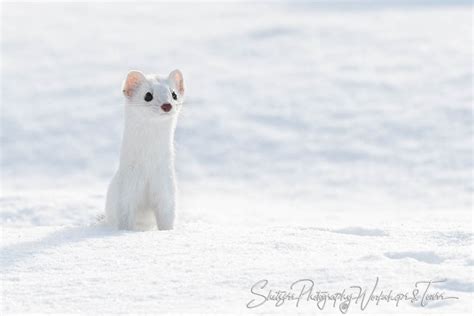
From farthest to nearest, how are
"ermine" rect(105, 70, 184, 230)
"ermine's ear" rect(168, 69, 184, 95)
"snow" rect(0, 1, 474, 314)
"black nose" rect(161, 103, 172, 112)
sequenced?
1. "ermine's ear" rect(168, 69, 184, 95)
2. "ermine" rect(105, 70, 184, 230)
3. "black nose" rect(161, 103, 172, 112)
4. "snow" rect(0, 1, 474, 314)

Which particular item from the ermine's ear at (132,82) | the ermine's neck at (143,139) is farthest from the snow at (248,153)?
the ermine's ear at (132,82)

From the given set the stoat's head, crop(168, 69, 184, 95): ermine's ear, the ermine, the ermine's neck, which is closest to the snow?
the ermine

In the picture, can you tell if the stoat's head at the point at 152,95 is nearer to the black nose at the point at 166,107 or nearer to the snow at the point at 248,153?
the black nose at the point at 166,107

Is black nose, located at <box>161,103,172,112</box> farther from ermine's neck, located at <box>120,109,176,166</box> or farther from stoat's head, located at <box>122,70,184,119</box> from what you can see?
ermine's neck, located at <box>120,109,176,166</box>

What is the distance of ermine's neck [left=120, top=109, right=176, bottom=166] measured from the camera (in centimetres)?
560

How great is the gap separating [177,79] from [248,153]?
19.5 feet

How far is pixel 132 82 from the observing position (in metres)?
5.61

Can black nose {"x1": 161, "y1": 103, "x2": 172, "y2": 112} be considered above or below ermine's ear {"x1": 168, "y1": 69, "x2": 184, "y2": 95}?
below

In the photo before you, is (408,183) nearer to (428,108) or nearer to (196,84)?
(428,108)

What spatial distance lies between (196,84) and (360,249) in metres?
9.09

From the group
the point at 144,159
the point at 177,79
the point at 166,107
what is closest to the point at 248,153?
the point at 177,79

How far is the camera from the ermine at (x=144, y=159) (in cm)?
557

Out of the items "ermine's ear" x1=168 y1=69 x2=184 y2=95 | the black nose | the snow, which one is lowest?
the snow

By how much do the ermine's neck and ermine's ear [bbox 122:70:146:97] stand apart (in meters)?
0.12
